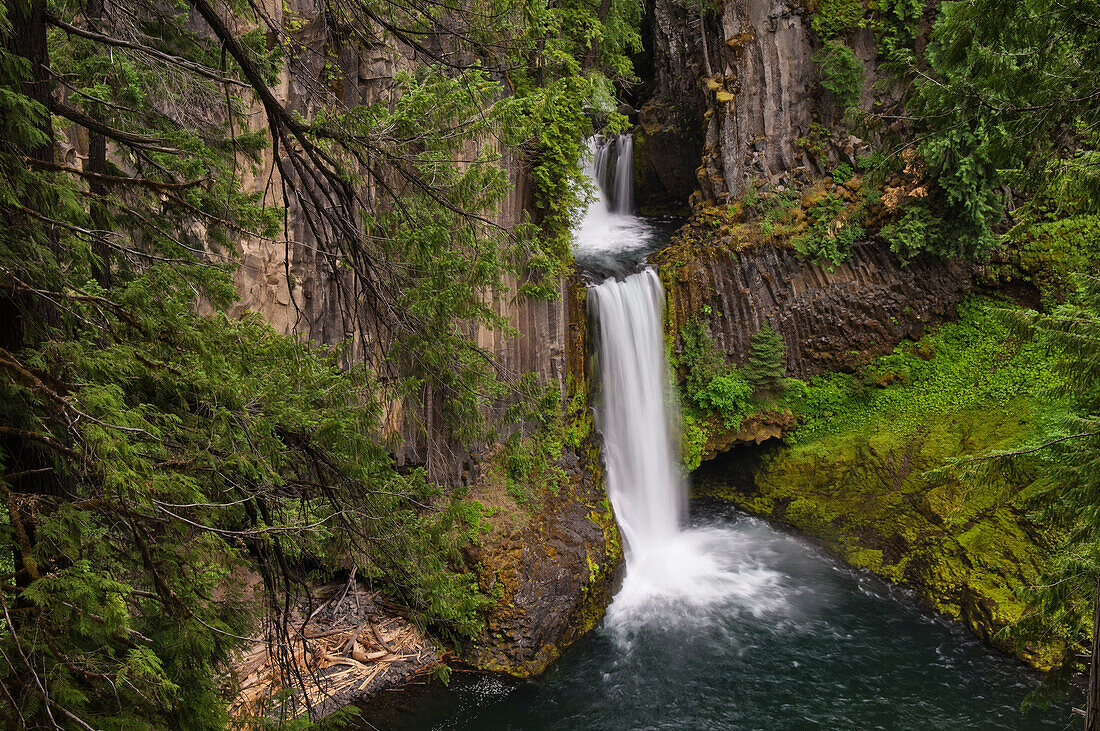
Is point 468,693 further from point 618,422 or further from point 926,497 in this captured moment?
point 926,497

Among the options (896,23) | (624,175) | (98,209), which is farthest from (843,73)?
(98,209)

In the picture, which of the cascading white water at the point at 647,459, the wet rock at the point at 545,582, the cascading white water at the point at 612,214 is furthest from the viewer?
the cascading white water at the point at 612,214

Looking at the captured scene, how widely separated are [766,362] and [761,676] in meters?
7.07

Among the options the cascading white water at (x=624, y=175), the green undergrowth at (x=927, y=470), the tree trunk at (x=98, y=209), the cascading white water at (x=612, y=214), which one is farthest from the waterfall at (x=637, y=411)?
the tree trunk at (x=98, y=209)

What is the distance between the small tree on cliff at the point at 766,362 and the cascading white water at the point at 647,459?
2.04 m

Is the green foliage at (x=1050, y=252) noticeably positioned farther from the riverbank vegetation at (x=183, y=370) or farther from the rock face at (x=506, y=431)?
the riverbank vegetation at (x=183, y=370)

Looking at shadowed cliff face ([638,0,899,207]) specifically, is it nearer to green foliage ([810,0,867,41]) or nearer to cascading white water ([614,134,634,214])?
green foliage ([810,0,867,41])

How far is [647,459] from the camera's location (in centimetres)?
1350

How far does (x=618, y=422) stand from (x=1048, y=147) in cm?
961

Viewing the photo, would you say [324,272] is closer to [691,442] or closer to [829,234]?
[691,442]

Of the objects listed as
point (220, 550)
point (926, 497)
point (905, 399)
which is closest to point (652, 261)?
point (905, 399)

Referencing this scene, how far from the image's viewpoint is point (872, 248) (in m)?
13.7

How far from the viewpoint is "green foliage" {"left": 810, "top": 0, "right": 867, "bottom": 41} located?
14.0 meters

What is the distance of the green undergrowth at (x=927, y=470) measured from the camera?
32.7ft
